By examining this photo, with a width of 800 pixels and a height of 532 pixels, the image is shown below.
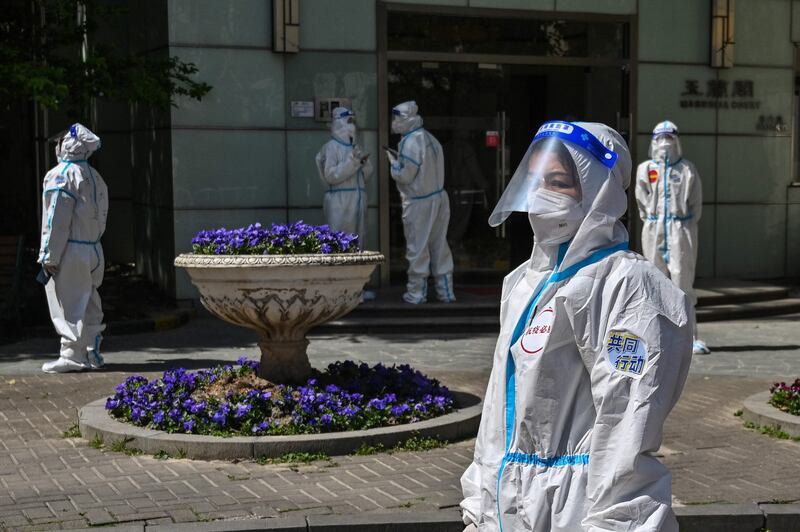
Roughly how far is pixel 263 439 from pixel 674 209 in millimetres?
6220

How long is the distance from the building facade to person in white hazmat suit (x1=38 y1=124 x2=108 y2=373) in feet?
13.3

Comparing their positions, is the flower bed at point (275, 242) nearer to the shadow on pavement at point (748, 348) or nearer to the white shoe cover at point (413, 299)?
the shadow on pavement at point (748, 348)

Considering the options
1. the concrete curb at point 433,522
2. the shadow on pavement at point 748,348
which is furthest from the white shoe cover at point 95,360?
the shadow on pavement at point 748,348

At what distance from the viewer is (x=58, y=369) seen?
Answer: 10477mm

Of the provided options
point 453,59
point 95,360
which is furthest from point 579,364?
point 453,59

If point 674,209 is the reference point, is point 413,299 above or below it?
below

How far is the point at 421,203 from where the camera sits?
14.4m

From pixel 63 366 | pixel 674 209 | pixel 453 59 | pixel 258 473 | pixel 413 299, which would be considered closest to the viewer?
pixel 258 473

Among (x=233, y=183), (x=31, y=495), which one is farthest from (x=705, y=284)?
(x=31, y=495)

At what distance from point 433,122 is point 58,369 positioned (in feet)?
23.8

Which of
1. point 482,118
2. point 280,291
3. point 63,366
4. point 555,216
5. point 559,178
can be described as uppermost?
point 482,118

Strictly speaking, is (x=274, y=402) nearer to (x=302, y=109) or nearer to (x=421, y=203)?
(x=421, y=203)

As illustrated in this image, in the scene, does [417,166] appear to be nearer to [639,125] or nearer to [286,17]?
[286,17]

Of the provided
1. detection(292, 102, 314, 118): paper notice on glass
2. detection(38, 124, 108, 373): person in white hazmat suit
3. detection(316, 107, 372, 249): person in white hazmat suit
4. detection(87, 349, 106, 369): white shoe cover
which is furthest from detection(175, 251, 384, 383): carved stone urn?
detection(292, 102, 314, 118): paper notice on glass
